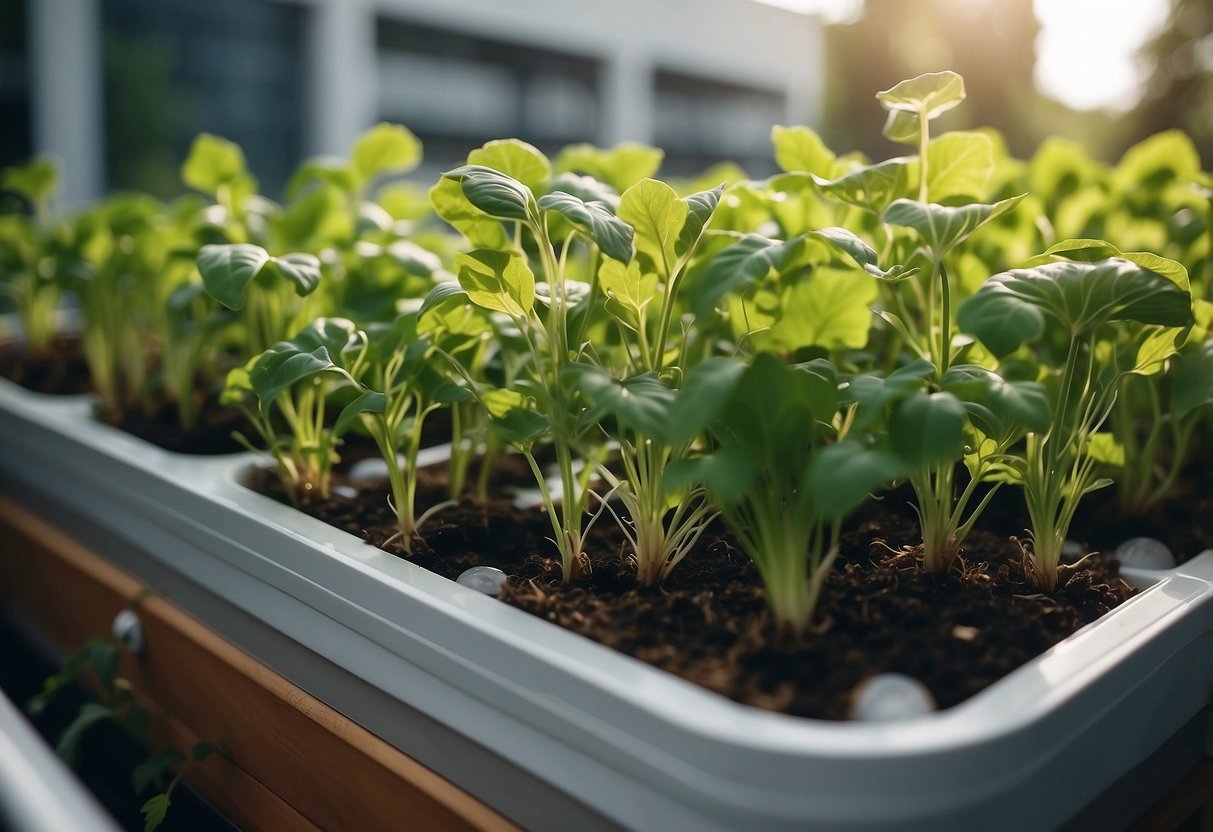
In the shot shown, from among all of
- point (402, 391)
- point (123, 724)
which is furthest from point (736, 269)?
point (123, 724)

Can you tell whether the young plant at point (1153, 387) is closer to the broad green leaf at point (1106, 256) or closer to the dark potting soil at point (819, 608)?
the broad green leaf at point (1106, 256)

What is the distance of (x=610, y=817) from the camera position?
51 cm

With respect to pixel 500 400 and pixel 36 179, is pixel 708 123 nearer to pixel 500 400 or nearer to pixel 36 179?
pixel 36 179

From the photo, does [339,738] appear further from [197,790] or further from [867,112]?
[867,112]

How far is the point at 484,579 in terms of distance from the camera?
0.70 metres

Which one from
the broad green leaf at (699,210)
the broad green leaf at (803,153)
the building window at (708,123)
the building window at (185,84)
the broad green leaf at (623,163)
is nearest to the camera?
the broad green leaf at (699,210)

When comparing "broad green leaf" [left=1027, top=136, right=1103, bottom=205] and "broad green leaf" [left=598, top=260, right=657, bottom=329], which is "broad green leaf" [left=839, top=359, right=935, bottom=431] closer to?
"broad green leaf" [left=598, top=260, right=657, bottom=329]

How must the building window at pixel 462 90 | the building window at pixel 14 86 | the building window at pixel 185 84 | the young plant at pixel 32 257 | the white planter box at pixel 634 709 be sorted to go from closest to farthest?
1. the white planter box at pixel 634 709
2. the young plant at pixel 32 257
3. the building window at pixel 14 86
4. the building window at pixel 185 84
5. the building window at pixel 462 90

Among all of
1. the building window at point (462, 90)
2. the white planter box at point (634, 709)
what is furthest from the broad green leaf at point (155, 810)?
the building window at point (462, 90)

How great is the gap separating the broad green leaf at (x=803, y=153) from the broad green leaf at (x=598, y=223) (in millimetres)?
336

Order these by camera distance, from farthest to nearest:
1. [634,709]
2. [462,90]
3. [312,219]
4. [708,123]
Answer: [708,123] → [462,90] → [312,219] → [634,709]

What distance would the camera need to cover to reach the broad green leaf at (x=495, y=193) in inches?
23.3

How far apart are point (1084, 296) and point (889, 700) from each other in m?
0.28

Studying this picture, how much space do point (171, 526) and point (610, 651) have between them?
554mm
